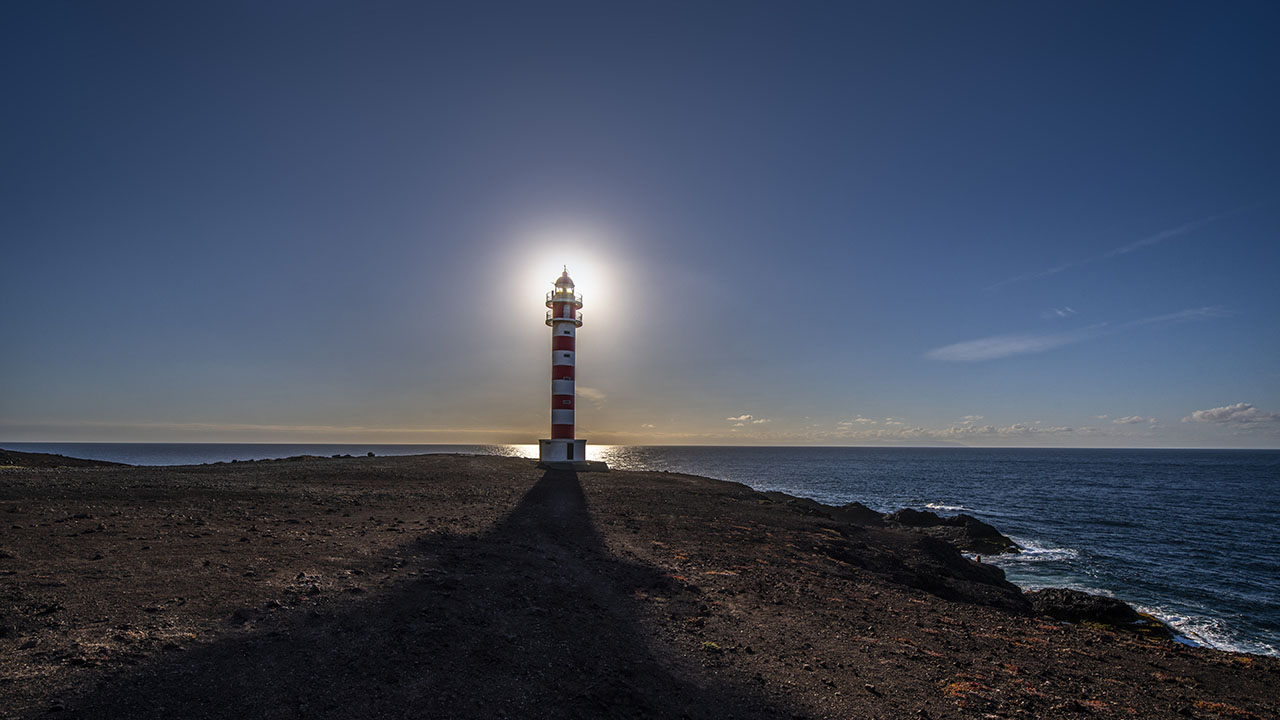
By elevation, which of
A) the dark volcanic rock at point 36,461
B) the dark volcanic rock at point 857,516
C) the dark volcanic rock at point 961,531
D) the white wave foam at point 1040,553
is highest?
the dark volcanic rock at point 36,461

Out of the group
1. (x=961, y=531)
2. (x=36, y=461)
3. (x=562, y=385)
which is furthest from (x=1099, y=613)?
(x=36, y=461)

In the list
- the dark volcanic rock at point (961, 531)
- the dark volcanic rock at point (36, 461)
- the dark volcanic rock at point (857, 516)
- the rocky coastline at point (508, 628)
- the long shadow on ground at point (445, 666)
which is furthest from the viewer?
the dark volcanic rock at point (857, 516)

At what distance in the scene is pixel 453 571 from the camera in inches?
501

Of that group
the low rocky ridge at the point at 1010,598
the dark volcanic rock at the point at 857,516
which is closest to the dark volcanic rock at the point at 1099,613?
the low rocky ridge at the point at 1010,598

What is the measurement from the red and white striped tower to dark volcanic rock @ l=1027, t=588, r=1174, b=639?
31187 mm

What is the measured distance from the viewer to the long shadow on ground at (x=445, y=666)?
6637 mm

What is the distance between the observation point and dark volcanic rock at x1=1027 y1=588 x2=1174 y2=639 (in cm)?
1777

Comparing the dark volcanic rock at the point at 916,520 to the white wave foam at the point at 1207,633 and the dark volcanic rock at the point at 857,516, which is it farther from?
the white wave foam at the point at 1207,633

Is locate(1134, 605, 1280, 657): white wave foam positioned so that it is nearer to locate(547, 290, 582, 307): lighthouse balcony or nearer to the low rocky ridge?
the low rocky ridge

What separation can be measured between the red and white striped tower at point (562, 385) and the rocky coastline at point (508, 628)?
24217mm

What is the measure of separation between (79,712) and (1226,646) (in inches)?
1100

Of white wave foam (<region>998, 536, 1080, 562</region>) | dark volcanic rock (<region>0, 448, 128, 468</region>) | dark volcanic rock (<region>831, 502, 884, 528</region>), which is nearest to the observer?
white wave foam (<region>998, 536, 1080, 562</region>)

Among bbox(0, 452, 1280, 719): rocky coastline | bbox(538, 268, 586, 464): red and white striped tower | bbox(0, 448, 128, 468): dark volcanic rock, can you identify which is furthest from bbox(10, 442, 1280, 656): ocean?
bbox(0, 448, 128, 468): dark volcanic rock

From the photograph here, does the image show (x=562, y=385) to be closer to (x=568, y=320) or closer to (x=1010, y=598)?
(x=568, y=320)
